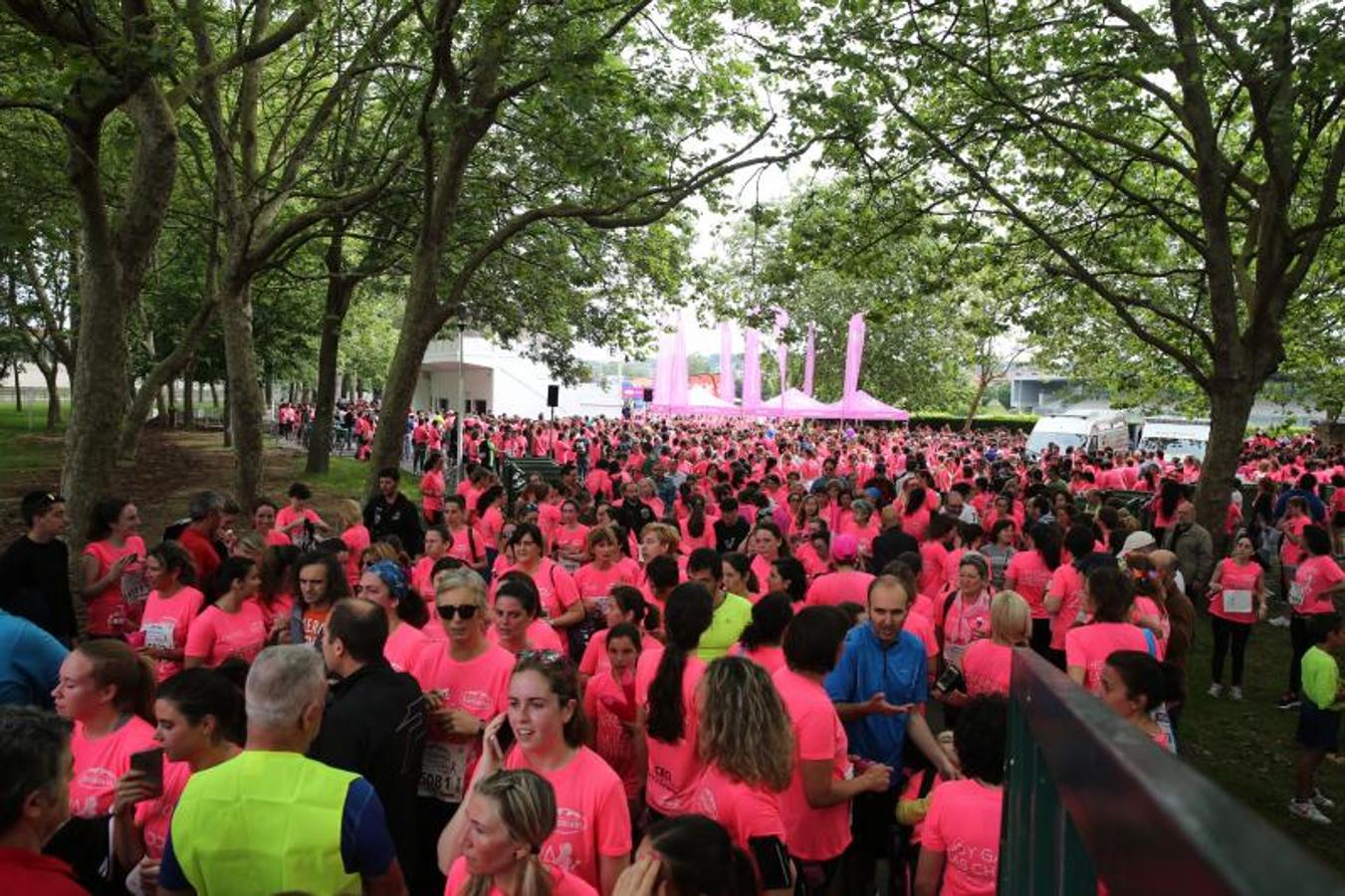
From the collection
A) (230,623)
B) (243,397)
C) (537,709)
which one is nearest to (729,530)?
(230,623)

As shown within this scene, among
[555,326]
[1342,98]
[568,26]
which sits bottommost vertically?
[555,326]

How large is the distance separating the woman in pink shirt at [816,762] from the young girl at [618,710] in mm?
801

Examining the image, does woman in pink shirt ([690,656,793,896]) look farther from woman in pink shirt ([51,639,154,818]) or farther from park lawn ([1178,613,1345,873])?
park lawn ([1178,613,1345,873])

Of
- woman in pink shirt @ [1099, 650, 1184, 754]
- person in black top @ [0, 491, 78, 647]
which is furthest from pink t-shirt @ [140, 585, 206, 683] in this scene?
woman in pink shirt @ [1099, 650, 1184, 754]

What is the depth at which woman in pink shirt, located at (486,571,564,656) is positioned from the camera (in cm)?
480

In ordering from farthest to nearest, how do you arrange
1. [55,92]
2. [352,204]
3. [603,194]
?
[352,204] → [603,194] → [55,92]

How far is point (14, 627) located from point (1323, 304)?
1992 cm

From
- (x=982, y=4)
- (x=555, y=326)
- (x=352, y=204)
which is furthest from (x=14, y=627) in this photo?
(x=555, y=326)

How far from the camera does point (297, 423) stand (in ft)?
157

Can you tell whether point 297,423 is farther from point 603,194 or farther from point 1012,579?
point 1012,579

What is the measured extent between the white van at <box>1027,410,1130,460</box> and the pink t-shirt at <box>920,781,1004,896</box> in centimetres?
3274

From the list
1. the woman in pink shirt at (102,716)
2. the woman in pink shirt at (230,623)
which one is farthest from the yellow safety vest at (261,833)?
the woman in pink shirt at (230,623)

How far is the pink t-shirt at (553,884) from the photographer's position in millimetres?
2654

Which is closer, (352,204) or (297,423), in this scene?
(352,204)
